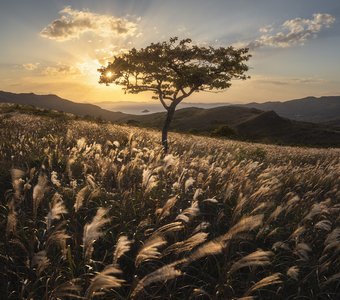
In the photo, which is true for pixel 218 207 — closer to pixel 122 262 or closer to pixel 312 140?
pixel 122 262

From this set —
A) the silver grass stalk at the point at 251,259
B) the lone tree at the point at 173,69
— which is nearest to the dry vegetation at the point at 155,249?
the silver grass stalk at the point at 251,259

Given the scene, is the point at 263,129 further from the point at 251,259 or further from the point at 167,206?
the point at 251,259

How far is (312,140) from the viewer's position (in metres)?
78.8

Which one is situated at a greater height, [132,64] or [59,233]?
[132,64]

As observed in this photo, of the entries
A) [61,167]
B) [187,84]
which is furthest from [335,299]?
[187,84]

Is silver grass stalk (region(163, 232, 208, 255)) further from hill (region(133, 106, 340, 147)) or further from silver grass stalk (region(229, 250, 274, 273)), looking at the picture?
hill (region(133, 106, 340, 147))

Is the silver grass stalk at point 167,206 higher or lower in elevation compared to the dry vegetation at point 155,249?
higher

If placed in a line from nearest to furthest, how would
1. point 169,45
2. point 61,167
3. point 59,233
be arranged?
point 59,233, point 61,167, point 169,45

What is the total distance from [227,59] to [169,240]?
14768 mm

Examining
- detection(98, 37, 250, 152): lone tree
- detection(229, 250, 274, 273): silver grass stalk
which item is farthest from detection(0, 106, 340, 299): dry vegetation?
detection(98, 37, 250, 152): lone tree

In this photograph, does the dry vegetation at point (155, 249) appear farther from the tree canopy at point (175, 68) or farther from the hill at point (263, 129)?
the hill at point (263, 129)

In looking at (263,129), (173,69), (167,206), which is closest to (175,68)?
(173,69)

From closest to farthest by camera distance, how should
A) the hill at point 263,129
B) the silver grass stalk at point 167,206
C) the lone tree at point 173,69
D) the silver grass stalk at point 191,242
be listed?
the silver grass stalk at point 191,242
the silver grass stalk at point 167,206
the lone tree at point 173,69
the hill at point 263,129

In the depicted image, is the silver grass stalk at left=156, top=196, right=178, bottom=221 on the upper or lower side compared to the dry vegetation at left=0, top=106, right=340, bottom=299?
upper
